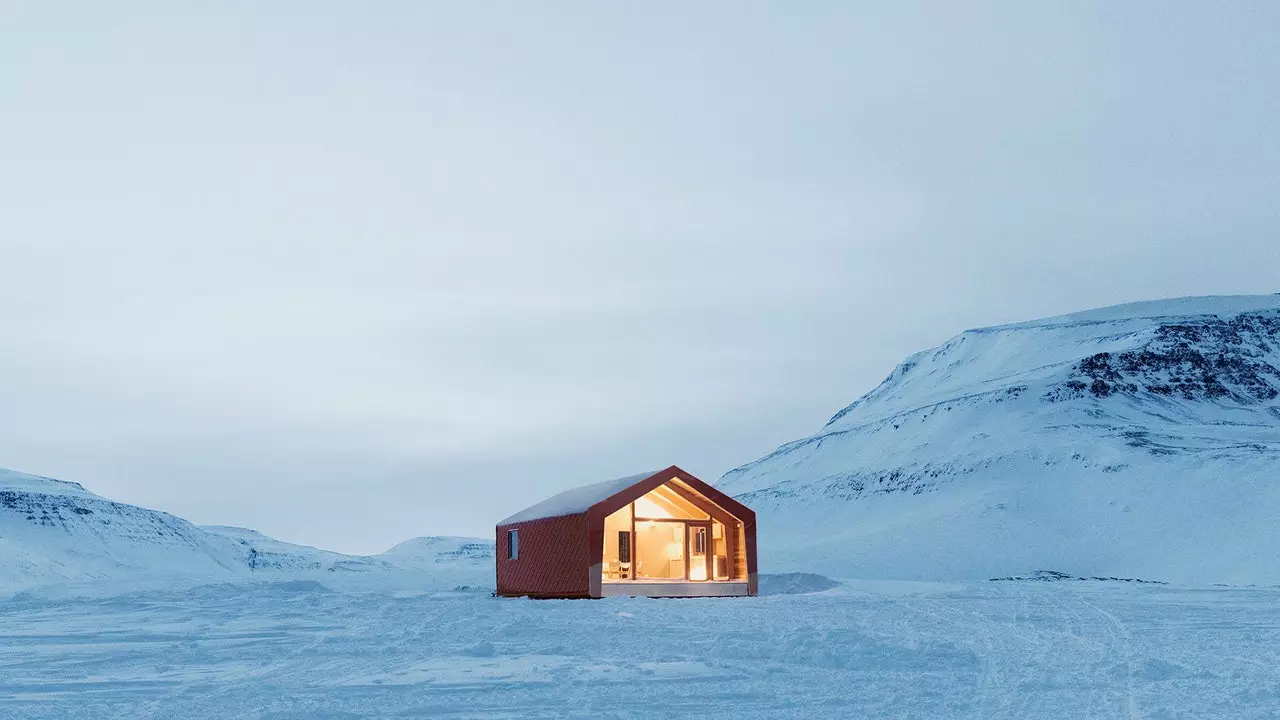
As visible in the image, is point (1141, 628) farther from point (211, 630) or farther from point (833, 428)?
point (833, 428)

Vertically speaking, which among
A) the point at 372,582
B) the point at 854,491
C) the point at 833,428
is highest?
the point at 833,428

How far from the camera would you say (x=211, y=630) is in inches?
711

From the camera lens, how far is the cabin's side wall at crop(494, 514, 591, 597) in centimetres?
2820

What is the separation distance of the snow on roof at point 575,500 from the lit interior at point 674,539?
954 millimetres

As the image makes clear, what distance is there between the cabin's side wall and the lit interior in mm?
1876

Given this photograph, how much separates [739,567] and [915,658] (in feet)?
62.8

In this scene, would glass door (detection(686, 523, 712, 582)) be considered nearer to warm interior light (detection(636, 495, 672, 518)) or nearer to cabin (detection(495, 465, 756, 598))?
cabin (detection(495, 465, 756, 598))

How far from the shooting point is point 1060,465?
204ft

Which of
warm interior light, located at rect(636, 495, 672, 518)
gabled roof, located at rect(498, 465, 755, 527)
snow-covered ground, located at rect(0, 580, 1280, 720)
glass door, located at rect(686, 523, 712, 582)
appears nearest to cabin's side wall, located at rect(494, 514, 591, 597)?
gabled roof, located at rect(498, 465, 755, 527)

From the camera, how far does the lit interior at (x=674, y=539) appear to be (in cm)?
3139

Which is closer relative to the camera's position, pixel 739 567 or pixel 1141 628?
pixel 1141 628

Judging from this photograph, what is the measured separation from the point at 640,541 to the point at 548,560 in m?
3.44

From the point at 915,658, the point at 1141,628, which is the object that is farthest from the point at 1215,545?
the point at 915,658

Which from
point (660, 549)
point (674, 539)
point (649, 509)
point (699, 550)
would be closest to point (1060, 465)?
point (699, 550)
